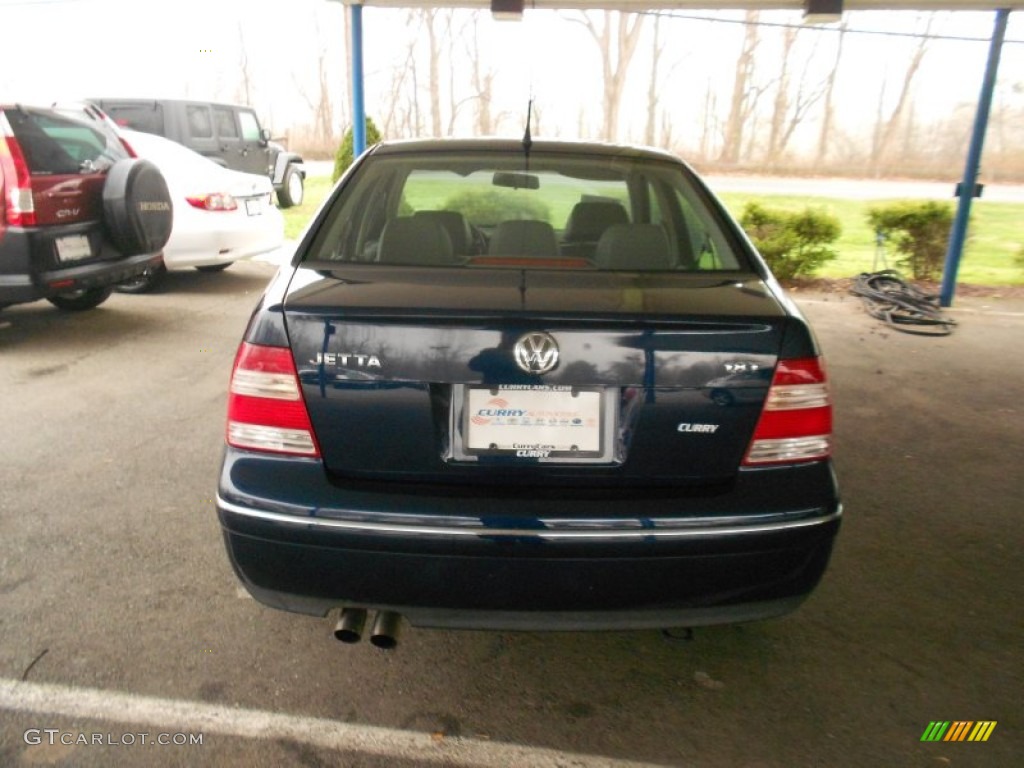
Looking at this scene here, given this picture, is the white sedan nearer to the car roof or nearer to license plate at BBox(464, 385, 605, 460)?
the car roof

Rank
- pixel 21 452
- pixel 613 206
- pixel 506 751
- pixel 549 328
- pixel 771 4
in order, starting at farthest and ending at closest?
pixel 771 4 < pixel 21 452 < pixel 613 206 < pixel 506 751 < pixel 549 328

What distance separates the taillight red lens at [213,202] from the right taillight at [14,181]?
7.36 ft

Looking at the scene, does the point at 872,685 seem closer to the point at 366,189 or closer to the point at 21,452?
the point at 366,189

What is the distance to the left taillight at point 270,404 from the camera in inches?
73.6

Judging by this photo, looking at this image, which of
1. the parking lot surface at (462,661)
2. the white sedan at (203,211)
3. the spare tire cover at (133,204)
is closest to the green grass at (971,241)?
the white sedan at (203,211)

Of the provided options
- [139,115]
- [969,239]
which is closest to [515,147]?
[969,239]

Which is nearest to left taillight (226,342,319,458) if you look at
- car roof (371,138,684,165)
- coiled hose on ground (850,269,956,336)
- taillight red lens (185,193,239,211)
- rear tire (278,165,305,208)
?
car roof (371,138,684,165)

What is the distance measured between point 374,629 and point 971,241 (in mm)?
9306

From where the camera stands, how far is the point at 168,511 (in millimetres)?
3236

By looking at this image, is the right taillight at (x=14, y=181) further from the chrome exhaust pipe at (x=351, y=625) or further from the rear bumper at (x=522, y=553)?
the chrome exhaust pipe at (x=351, y=625)

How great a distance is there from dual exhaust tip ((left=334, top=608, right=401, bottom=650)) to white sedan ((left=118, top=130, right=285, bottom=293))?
6075 millimetres

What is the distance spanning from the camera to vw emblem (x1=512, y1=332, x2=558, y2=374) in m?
1.79

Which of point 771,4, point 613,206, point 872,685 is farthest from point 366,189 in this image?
point 771,4

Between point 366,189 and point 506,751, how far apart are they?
1904mm
